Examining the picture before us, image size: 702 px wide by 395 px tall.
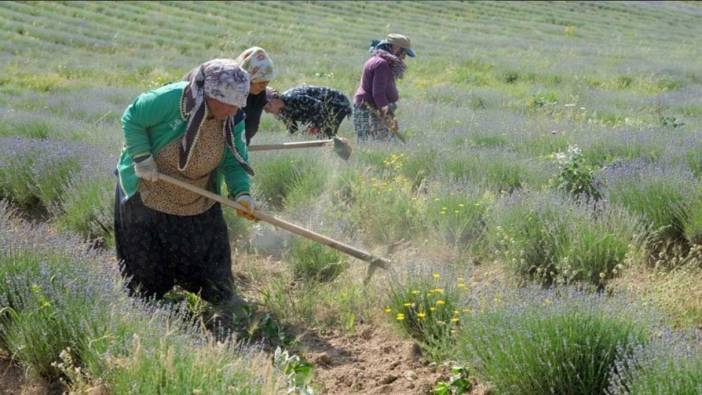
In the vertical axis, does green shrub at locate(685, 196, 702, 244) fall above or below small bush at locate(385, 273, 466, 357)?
above

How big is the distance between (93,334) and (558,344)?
174 centimetres

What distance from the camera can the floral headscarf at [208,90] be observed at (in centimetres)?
398

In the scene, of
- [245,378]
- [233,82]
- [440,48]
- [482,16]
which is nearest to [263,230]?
[233,82]

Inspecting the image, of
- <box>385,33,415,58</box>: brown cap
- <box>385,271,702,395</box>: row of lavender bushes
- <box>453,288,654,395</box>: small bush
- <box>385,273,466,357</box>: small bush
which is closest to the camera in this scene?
<box>385,271,702,395</box>: row of lavender bushes

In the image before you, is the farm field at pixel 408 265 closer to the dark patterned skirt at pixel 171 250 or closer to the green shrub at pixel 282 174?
the green shrub at pixel 282 174

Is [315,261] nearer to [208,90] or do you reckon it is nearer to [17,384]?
[208,90]

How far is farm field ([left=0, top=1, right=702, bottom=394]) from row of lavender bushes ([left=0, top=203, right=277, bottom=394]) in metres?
0.01

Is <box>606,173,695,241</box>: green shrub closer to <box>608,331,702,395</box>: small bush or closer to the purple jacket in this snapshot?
<box>608,331,702,395</box>: small bush

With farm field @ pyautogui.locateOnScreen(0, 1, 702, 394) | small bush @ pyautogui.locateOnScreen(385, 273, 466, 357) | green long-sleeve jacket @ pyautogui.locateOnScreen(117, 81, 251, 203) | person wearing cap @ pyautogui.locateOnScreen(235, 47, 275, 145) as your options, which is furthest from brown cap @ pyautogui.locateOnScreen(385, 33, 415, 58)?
small bush @ pyautogui.locateOnScreen(385, 273, 466, 357)

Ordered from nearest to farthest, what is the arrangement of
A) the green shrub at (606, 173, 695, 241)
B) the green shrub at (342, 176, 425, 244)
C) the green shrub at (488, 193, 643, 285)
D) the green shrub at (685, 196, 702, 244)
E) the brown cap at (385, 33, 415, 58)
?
the green shrub at (488, 193, 643, 285) < the green shrub at (685, 196, 702, 244) < the green shrub at (606, 173, 695, 241) < the green shrub at (342, 176, 425, 244) < the brown cap at (385, 33, 415, 58)

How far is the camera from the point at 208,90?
13.1ft

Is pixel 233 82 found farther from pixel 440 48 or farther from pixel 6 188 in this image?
pixel 440 48

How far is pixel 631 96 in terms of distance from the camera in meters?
13.2

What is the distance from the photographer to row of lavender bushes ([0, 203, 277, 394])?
3.04 m
